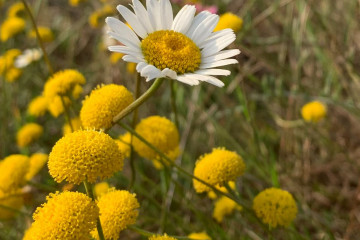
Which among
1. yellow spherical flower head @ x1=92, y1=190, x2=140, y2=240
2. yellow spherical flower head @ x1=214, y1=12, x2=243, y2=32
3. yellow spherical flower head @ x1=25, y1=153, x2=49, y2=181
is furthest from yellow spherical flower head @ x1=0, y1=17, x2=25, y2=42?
yellow spherical flower head @ x1=92, y1=190, x2=140, y2=240

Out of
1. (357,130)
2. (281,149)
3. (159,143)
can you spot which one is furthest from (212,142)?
(159,143)

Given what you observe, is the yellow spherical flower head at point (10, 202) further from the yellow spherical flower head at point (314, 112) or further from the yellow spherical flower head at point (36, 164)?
the yellow spherical flower head at point (314, 112)

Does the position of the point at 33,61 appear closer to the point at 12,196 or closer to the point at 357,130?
the point at 12,196

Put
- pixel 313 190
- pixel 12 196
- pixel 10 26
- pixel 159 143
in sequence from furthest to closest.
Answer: pixel 10 26 → pixel 313 190 → pixel 12 196 → pixel 159 143

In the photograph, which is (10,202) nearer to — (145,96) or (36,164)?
(36,164)

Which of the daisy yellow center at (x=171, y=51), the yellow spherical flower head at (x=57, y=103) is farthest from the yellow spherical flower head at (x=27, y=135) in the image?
the daisy yellow center at (x=171, y=51)

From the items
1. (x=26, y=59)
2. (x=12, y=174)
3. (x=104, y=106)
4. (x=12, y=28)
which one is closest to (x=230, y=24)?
(x=104, y=106)
